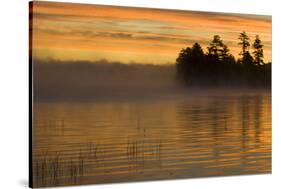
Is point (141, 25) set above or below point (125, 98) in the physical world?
above

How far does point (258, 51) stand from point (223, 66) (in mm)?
547

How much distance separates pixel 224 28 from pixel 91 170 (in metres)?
2.45

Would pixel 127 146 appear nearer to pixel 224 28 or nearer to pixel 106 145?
pixel 106 145

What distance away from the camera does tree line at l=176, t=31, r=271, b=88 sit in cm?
874

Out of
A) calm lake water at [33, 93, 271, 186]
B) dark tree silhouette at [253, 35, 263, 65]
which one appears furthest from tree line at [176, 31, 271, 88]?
calm lake water at [33, 93, 271, 186]

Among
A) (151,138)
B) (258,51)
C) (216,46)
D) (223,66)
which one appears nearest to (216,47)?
(216,46)

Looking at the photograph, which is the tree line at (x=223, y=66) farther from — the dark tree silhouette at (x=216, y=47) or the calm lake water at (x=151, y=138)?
the calm lake water at (x=151, y=138)

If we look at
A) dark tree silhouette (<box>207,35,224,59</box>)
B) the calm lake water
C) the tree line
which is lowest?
the calm lake water

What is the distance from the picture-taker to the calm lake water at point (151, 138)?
8.04 metres

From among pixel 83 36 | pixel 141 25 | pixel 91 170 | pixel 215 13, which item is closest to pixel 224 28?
pixel 215 13

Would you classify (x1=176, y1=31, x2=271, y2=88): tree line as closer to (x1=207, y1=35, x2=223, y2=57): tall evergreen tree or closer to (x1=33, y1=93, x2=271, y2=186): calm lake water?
(x1=207, y1=35, x2=223, y2=57): tall evergreen tree

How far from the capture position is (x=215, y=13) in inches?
349

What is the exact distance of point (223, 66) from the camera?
8.98 metres

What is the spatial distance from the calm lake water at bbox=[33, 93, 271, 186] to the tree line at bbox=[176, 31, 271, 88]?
189 mm
